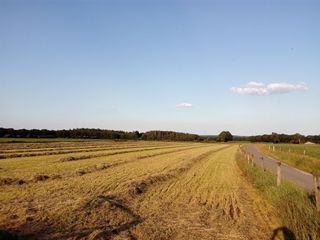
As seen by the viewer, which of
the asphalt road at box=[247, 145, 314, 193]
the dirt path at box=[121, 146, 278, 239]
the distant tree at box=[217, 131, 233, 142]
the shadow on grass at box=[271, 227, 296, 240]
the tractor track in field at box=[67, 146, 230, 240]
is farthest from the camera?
the distant tree at box=[217, 131, 233, 142]

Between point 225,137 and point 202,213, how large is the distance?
586 feet

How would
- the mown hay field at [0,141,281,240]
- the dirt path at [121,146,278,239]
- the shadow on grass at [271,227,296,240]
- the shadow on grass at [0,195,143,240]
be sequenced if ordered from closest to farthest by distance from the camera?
the shadow on grass at [0,195,143,240], the shadow on grass at [271,227,296,240], the mown hay field at [0,141,281,240], the dirt path at [121,146,278,239]

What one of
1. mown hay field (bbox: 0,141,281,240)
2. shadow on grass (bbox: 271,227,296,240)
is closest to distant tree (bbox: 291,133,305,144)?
mown hay field (bbox: 0,141,281,240)

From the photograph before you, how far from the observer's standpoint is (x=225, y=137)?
188m

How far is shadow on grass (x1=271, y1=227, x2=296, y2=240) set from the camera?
954 cm

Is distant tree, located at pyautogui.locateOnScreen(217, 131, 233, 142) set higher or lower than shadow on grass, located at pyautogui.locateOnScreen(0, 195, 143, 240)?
higher

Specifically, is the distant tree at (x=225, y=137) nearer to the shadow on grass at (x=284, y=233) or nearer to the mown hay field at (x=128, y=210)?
the mown hay field at (x=128, y=210)

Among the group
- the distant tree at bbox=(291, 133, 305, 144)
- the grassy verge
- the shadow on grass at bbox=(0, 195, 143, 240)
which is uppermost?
the distant tree at bbox=(291, 133, 305, 144)

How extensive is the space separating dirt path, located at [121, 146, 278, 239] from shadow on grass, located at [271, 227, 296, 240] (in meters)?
0.16

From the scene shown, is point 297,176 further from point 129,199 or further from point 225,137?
point 225,137

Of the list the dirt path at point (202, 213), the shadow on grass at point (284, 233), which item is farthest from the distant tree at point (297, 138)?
the shadow on grass at point (284, 233)

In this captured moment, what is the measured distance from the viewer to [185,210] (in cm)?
1293

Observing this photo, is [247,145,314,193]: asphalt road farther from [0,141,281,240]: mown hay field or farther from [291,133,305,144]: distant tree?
[291,133,305,144]: distant tree

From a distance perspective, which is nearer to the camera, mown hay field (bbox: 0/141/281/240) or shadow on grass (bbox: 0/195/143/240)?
shadow on grass (bbox: 0/195/143/240)
